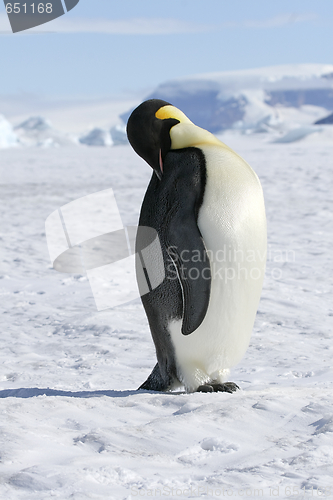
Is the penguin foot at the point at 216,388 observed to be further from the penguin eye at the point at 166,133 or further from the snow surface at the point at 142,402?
the penguin eye at the point at 166,133

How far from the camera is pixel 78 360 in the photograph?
3.29m

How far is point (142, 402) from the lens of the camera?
2162mm

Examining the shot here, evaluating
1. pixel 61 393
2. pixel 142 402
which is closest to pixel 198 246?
pixel 142 402

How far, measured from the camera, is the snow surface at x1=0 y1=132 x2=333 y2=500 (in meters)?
1.47

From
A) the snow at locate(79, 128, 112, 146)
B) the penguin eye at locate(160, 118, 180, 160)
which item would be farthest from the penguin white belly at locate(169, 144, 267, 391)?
the snow at locate(79, 128, 112, 146)

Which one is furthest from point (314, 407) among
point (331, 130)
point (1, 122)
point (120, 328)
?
point (1, 122)

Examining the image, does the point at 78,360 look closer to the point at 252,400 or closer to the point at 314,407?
the point at 252,400

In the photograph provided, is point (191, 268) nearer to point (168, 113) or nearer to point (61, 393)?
point (168, 113)

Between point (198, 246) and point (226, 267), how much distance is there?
171 millimetres

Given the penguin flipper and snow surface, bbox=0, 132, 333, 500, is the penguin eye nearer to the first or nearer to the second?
the penguin flipper

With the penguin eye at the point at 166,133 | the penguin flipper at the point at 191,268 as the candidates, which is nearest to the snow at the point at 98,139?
the penguin eye at the point at 166,133

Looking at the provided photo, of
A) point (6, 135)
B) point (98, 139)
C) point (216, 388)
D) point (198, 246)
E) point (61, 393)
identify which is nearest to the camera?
point (198, 246)

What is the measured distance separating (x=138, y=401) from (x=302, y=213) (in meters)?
7.14

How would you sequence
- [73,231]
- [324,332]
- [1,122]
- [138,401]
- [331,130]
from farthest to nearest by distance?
1. [1,122]
2. [331,130]
3. [73,231]
4. [324,332]
5. [138,401]
